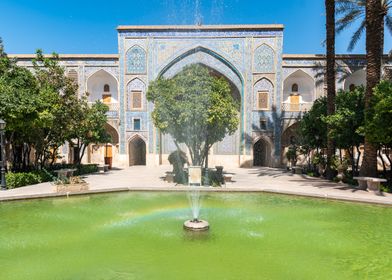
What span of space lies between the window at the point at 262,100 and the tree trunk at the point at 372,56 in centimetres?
1162

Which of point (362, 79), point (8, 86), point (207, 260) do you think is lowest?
point (207, 260)

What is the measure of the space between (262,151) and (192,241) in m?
20.3

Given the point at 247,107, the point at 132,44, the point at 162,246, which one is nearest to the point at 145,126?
the point at 132,44

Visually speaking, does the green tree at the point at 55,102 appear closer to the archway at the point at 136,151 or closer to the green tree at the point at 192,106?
the green tree at the point at 192,106

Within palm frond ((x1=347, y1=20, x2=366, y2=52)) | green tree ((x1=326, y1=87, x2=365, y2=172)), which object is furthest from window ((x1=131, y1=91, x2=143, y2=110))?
palm frond ((x1=347, y1=20, x2=366, y2=52))

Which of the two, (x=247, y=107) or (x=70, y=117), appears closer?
(x=70, y=117)

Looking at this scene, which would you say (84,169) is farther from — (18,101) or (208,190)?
(208,190)

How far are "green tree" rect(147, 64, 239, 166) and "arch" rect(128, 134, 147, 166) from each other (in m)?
11.3

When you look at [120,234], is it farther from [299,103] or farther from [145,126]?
[299,103]

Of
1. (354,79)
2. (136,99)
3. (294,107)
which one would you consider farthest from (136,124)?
(354,79)

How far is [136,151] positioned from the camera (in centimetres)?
2553

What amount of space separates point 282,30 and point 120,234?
21784mm

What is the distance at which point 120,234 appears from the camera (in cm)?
626

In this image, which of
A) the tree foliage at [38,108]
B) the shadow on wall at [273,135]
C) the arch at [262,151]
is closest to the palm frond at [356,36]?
the shadow on wall at [273,135]
